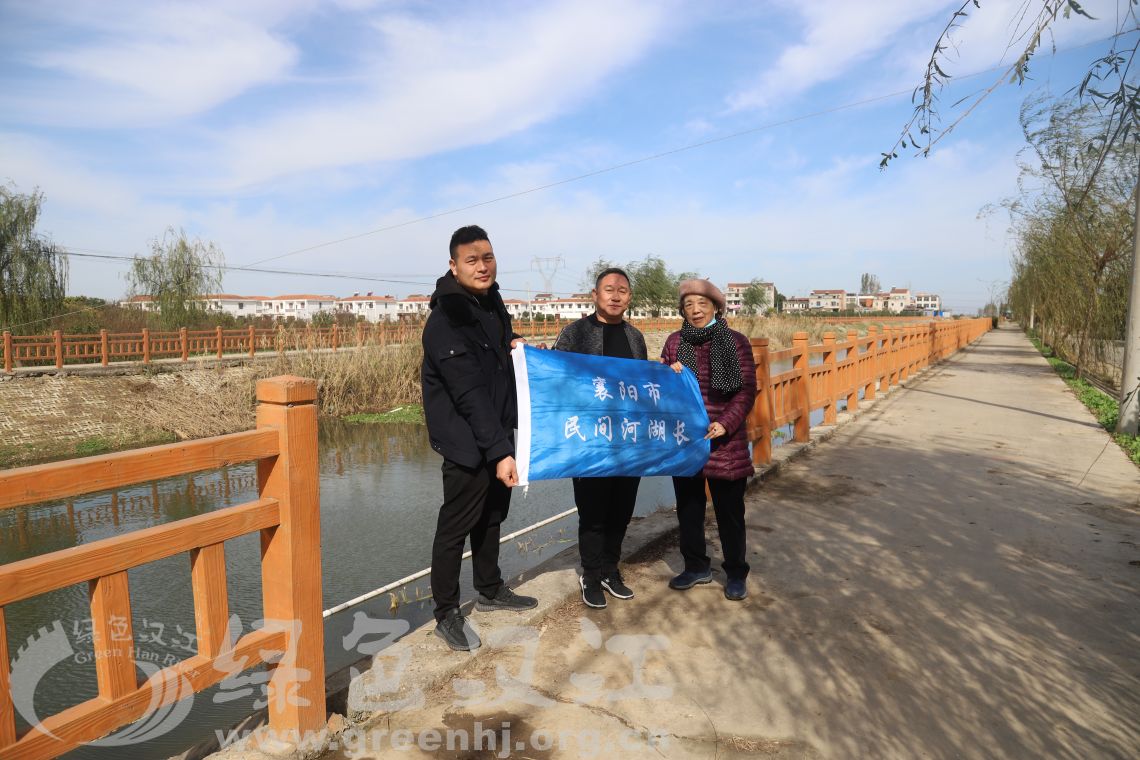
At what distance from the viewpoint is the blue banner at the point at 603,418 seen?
113 inches

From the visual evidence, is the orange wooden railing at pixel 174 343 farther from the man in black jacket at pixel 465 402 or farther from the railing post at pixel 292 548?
the railing post at pixel 292 548

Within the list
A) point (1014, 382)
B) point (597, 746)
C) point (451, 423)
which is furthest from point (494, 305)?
point (1014, 382)

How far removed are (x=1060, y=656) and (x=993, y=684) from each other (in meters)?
0.45

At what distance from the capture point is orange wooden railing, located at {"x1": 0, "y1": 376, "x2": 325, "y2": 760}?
1661 mm

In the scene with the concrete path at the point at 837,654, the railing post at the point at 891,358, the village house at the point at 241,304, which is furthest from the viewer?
the village house at the point at 241,304

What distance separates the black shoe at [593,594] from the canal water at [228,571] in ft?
3.06

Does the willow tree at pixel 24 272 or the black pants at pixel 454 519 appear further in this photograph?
the willow tree at pixel 24 272

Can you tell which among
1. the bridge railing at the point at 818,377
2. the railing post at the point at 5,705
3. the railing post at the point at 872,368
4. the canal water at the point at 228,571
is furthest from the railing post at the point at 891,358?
the railing post at the point at 5,705

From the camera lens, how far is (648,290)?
6531cm

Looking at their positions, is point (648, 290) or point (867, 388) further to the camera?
point (648, 290)

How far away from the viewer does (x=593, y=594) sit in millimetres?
3410

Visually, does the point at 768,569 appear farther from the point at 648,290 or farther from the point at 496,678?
the point at 648,290

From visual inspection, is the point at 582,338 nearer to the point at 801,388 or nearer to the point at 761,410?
the point at 761,410

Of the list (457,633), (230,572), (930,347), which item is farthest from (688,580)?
(930,347)
